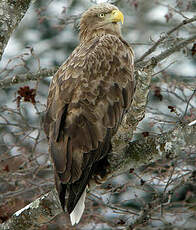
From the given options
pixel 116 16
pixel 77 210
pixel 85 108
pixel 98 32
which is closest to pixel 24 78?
pixel 98 32

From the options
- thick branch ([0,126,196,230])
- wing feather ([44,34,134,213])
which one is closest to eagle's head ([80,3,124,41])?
wing feather ([44,34,134,213])

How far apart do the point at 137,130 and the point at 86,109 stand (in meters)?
2.37

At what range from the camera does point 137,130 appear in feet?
21.5

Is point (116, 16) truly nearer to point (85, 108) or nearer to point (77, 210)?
point (85, 108)

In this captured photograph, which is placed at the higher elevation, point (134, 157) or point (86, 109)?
point (86, 109)

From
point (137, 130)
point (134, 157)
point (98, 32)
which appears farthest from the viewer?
point (137, 130)

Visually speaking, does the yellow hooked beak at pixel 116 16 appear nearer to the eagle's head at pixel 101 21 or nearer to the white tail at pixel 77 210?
the eagle's head at pixel 101 21

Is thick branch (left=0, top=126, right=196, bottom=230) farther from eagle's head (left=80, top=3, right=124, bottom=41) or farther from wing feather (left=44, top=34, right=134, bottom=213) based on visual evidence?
eagle's head (left=80, top=3, right=124, bottom=41)

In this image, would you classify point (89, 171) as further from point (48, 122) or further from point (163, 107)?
point (163, 107)

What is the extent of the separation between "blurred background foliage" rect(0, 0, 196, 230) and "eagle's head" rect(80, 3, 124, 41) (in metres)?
0.56

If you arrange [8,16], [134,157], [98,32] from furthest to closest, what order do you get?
[98,32]
[134,157]
[8,16]

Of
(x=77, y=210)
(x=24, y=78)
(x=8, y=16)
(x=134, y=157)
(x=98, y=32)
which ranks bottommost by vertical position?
(x=77, y=210)

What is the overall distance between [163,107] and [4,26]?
4.63m

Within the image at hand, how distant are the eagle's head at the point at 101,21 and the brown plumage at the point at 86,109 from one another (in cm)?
33
